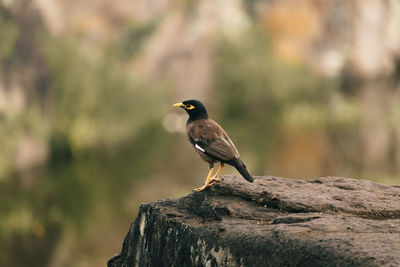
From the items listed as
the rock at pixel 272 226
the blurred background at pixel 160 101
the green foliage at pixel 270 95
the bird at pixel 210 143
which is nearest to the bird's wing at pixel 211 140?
the bird at pixel 210 143

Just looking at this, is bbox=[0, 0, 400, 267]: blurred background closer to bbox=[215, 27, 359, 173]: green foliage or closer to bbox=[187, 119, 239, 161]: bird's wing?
bbox=[215, 27, 359, 173]: green foliage

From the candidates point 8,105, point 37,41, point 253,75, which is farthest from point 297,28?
point 8,105

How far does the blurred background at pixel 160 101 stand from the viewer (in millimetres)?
15094

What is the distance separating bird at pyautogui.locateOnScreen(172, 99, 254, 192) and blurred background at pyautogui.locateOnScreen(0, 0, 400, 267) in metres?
5.99

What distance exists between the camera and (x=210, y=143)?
569 centimetres

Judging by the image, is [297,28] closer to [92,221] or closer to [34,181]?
[34,181]

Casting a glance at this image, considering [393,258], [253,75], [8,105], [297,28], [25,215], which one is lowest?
[393,258]

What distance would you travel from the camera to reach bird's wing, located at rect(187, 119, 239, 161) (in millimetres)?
5547

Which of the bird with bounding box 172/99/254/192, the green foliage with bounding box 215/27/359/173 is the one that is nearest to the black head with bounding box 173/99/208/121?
the bird with bounding box 172/99/254/192

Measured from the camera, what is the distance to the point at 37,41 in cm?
1914

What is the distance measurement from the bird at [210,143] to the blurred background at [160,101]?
5988 mm

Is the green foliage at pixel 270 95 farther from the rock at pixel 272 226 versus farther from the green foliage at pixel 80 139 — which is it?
the rock at pixel 272 226

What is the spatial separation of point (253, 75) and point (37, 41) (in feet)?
40.4

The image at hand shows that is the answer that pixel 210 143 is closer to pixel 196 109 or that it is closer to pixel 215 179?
pixel 215 179
